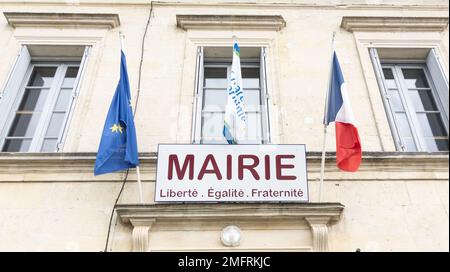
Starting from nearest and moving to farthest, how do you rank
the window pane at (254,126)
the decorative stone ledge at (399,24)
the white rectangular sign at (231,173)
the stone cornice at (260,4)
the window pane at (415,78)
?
the white rectangular sign at (231,173) → the window pane at (254,126) → the window pane at (415,78) → the decorative stone ledge at (399,24) → the stone cornice at (260,4)

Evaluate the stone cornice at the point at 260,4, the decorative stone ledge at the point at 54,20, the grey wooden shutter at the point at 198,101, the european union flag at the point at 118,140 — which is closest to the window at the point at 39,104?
the decorative stone ledge at the point at 54,20

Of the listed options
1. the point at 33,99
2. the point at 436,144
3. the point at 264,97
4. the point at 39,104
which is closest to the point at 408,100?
the point at 436,144

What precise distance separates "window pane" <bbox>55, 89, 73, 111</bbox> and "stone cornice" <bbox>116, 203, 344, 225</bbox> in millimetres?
2021

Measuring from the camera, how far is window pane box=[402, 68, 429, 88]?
6066 mm

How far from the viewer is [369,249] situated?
4371 millimetres

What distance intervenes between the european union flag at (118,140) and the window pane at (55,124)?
1.10 meters

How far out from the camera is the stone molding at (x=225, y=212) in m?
4.42

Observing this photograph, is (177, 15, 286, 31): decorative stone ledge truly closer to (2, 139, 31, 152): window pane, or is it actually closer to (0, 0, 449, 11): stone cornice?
(0, 0, 449, 11): stone cornice

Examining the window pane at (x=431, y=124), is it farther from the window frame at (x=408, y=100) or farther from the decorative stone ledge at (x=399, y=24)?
the decorative stone ledge at (x=399, y=24)

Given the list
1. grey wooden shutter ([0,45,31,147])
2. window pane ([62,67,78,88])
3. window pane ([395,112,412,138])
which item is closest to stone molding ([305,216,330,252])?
A: window pane ([395,112,412,138])
